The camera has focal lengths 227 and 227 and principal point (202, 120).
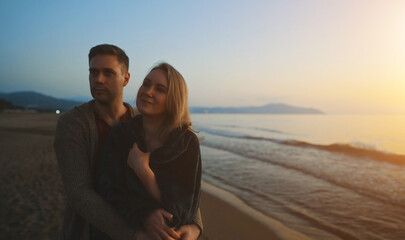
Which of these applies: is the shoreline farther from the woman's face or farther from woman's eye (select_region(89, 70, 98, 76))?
woman's eye (select_region(89, 70, 98, 76))

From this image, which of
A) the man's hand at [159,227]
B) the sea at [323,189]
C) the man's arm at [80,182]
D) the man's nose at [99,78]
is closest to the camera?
the man's hand at [159,227]

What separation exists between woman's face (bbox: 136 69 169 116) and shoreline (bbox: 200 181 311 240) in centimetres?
320

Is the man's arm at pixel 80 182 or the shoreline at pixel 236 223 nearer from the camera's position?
the man's arm at pixel 80 182

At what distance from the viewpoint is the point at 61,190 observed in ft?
19.5

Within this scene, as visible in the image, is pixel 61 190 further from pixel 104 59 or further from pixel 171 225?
pixel 171 225

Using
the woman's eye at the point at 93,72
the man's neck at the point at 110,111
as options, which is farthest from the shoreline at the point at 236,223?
the woman's eye at the point at 93,72

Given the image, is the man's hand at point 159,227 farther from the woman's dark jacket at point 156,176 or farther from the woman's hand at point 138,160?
the woman's hand at point 138,160

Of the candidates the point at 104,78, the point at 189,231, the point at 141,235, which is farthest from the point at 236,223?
the point at 104,78

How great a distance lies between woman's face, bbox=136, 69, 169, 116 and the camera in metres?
1.73

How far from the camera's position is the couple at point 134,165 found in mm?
1490

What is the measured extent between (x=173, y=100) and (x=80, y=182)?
0.88 m

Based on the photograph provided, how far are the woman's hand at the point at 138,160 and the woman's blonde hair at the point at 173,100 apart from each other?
0.79 ft

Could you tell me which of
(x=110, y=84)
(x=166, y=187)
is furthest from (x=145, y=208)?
(x=110, y=84)

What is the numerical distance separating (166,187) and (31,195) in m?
5.68
